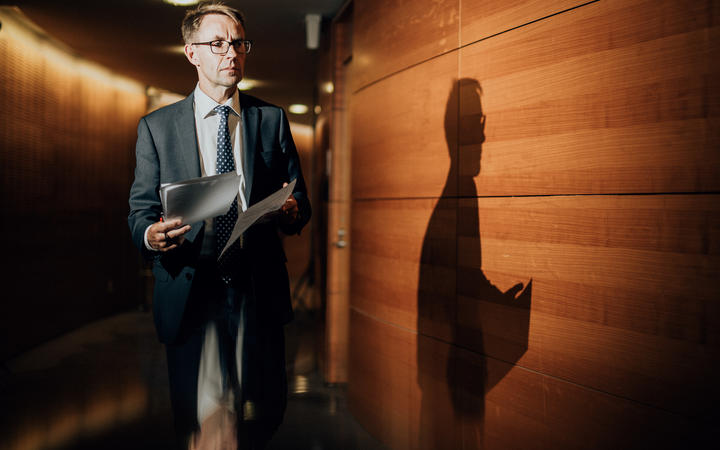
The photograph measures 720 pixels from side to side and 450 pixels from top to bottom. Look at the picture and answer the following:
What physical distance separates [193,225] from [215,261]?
124mm

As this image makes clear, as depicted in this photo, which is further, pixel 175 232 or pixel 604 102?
pixel 604 102

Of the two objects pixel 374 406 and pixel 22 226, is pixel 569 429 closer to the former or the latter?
pixel 374 406

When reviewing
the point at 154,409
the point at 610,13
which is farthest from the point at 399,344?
the point at 610,13

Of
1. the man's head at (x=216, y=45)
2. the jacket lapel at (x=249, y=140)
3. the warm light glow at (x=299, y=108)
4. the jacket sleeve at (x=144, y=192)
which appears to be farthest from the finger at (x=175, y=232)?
the warm light glow at (x=299, y=108)

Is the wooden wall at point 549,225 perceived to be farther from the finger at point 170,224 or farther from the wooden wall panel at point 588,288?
the finger at point 170,224

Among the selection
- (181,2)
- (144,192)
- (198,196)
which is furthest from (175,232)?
(181,2)

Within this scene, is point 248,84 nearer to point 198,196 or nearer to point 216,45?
point 216,45

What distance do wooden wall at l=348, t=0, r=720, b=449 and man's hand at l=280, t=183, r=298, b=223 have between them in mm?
899

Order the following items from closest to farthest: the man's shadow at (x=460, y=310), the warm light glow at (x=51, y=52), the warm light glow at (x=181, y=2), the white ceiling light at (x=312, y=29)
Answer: the man's shadow at (x=460, y=310) → the warm light glow at (x=181, y=2) → the white ceiling light at (x=312, y=29) → the warm light glow at (x=51, y=52)

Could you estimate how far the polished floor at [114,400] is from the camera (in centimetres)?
244

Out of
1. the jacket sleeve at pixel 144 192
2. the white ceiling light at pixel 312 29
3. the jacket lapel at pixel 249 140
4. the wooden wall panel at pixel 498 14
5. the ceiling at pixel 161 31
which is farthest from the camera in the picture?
the white ceiling light at pixel 312 29

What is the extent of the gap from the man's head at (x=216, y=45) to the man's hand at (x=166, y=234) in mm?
471

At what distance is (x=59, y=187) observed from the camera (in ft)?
14.0

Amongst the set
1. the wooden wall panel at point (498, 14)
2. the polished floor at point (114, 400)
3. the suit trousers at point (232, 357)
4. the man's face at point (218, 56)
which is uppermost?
the wooden wall panel at point (498, 14)
